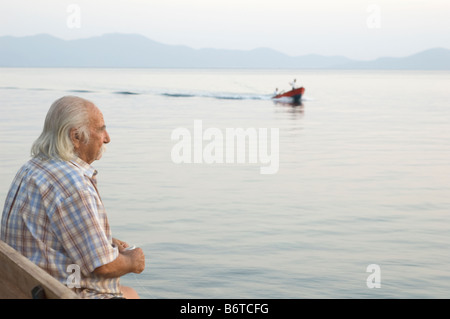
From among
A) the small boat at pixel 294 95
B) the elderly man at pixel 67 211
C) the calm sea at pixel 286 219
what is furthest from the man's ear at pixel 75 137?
the small boat at pixel 294 95

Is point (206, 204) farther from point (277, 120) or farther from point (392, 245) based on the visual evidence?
point (277, 120)

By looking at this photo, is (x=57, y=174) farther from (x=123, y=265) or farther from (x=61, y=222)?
(x=123, y=265)

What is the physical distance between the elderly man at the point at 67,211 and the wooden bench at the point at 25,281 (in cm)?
28

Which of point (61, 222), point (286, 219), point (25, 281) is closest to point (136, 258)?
point (61, 222)

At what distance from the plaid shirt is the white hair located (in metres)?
0.04

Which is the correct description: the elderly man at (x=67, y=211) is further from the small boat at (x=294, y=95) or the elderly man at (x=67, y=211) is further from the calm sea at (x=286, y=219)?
the small boat at (x=294, y=95)

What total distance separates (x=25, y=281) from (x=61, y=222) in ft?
1.48

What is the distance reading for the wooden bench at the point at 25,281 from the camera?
2.01 m

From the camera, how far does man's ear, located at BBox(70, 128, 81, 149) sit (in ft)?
9.12

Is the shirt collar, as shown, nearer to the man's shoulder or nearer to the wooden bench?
the man's shoulder

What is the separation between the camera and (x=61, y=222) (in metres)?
2.61
